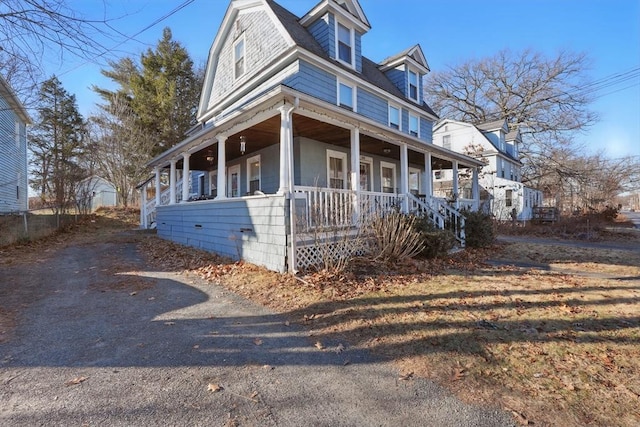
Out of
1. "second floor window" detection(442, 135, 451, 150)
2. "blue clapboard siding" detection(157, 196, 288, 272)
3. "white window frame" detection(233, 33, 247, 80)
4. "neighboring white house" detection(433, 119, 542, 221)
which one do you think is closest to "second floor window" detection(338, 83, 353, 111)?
"white window frame" detection(233, 33, 247, 80)

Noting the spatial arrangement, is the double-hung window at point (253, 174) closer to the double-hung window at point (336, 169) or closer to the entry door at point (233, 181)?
the entry door at point (233, 181)

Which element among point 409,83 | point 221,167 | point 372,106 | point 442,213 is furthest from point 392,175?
point 221,167

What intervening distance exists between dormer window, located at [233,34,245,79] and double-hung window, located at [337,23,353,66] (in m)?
3.93

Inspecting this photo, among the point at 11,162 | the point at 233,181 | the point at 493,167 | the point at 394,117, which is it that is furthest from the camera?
the point at 493,167

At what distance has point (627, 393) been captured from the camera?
251 cm

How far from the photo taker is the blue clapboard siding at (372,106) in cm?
1191

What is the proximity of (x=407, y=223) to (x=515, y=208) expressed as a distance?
67.7ft

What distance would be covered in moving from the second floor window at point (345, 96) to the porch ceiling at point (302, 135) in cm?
155

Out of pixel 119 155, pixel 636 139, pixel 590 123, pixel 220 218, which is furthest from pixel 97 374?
pixel 590 123

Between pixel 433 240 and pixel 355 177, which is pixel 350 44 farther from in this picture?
pixel 433 240

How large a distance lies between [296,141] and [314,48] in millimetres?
3461

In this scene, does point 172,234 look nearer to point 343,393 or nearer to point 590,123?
point 343,393

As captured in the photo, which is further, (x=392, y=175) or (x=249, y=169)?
(x=392, y=175)

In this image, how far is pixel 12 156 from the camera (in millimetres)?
17703
